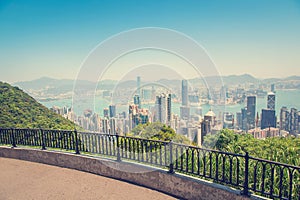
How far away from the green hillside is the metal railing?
41.5 ft

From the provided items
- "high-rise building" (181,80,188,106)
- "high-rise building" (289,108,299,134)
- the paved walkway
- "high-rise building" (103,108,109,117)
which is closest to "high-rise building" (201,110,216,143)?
"high-rise building" (181,80,188,106)

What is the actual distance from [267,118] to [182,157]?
14.4 metres

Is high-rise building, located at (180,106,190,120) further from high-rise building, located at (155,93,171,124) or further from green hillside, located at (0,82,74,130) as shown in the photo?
green hillside, located at (0,82,74,130)

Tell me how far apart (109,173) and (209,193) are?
2.29 m

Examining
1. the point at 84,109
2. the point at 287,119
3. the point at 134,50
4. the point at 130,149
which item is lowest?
the point at 287,119

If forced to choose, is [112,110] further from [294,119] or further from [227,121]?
[294,119]

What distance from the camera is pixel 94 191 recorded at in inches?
163

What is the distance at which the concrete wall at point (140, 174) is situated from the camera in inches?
138

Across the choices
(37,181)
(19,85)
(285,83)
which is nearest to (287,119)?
(285,83)

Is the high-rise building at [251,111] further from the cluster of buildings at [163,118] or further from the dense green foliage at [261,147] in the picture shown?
the dense green foliage at [261,147]

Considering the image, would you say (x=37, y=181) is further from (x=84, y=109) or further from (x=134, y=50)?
(x=134, y=50)

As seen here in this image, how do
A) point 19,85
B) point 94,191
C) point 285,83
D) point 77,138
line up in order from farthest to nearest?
point 19,85 → point 285,83 → point 77,138 → point 94,191

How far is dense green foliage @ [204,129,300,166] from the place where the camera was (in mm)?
4708

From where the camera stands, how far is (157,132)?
823 centimetres
